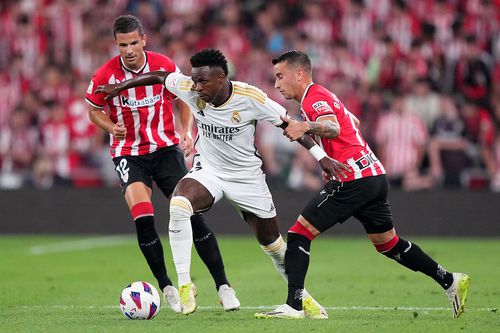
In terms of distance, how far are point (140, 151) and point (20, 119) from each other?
950 centimetres

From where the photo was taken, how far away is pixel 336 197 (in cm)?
819

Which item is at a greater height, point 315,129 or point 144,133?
point 315,129


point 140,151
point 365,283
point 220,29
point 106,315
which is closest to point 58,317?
point 106,315

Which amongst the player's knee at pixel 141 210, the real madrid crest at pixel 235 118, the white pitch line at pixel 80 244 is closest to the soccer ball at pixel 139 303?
the player's knee at pixel 141 210

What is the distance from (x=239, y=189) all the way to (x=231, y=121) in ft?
1.90

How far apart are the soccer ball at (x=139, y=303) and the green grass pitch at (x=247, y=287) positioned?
0.11m

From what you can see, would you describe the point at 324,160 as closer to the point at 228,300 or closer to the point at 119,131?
the point at 228,300

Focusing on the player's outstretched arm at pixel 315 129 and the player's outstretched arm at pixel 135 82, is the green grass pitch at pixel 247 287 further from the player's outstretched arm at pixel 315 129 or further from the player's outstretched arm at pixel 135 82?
the player's outstretched arm at pixel 135 82

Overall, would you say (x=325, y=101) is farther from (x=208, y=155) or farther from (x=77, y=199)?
(x=77, y=199)

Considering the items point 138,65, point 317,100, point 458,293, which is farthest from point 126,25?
point 458,293

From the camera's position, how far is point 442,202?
1667 centimetres

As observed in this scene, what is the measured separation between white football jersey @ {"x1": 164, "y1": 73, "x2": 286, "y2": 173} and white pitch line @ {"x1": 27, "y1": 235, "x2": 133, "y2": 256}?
23.2ft

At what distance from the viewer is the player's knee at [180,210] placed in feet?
26.7

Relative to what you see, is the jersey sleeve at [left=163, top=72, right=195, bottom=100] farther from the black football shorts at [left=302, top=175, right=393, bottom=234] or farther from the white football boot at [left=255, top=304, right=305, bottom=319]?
the white football boot at [left=255, top=304, right=305, bottom=319]
